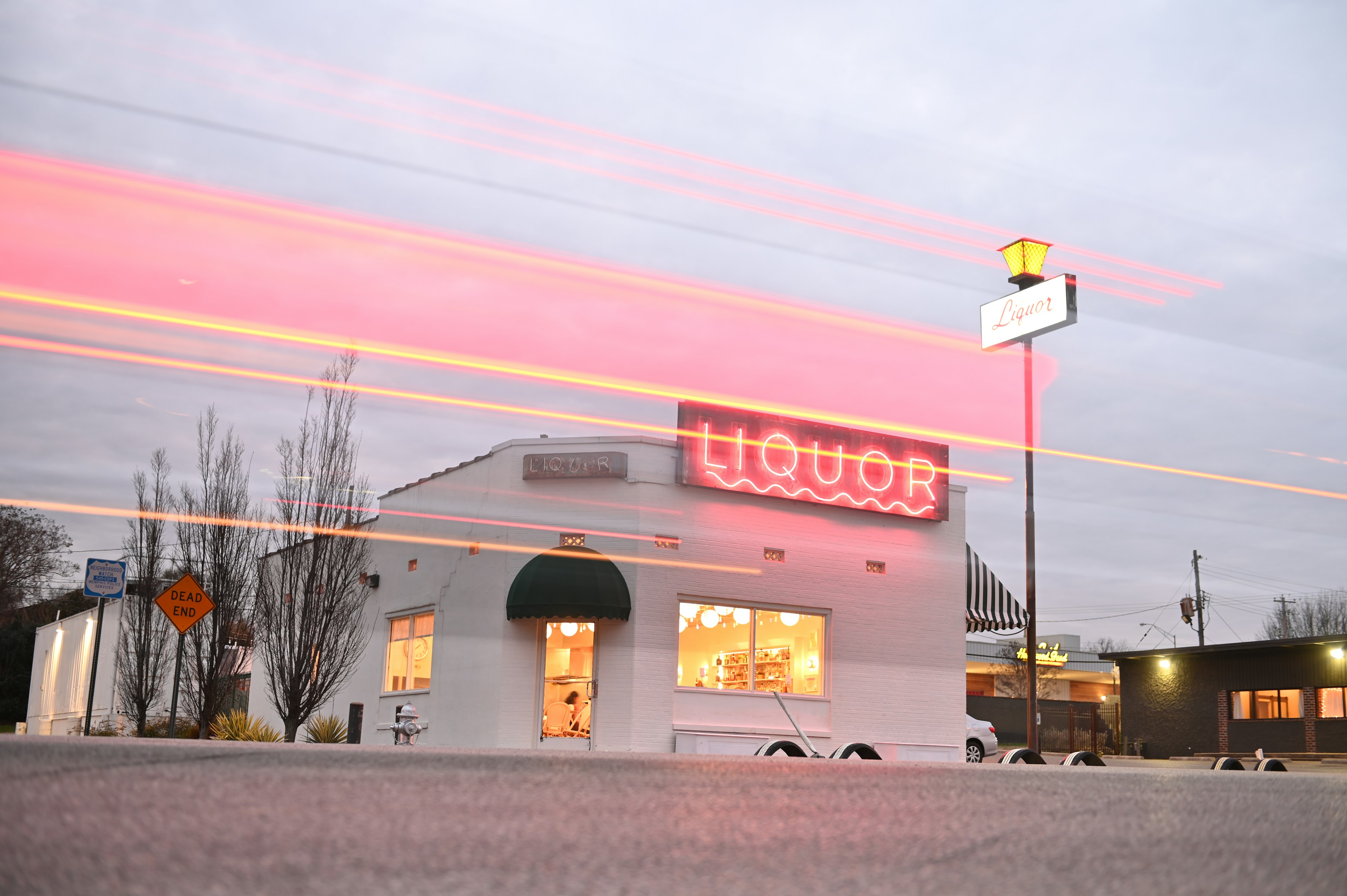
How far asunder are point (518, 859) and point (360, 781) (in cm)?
146

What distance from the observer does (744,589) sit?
22.8 m

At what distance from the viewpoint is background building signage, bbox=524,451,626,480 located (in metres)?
21.9

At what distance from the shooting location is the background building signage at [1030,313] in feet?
78.7

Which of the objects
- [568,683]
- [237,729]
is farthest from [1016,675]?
[237,729]

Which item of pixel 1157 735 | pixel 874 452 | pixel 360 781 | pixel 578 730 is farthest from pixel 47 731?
pixel 360 781

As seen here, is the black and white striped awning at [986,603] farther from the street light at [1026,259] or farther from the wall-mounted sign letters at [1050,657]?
the wall-mounted sign letters at [1050,657]

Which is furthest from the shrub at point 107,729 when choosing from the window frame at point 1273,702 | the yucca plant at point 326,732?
the window frame at point 1273,702

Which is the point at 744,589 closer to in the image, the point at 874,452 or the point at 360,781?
the point at 874,452

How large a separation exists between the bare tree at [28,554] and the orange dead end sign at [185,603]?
2714 cm

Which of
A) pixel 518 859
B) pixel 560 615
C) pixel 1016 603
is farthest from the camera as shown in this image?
pixel 1016 603

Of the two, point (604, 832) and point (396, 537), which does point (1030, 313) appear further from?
point (604, 832)

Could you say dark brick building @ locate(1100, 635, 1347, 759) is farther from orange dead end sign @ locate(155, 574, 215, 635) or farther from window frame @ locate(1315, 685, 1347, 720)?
orange dead end sign @ locate(155, 574, 215, 635)

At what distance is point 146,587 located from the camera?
2734cm

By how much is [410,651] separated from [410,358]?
6899 mm
